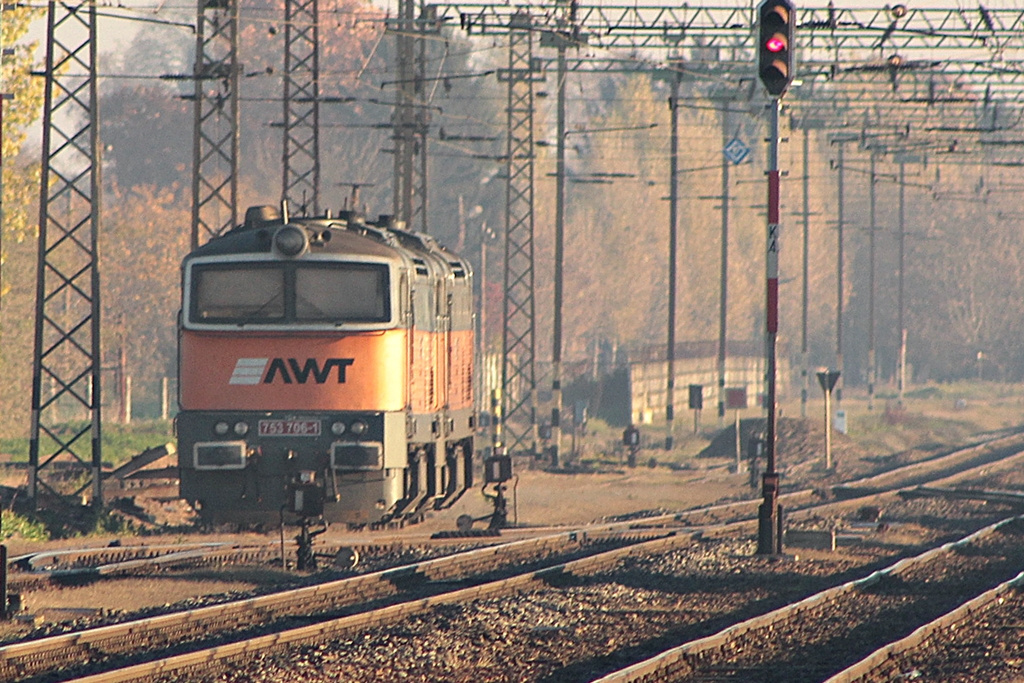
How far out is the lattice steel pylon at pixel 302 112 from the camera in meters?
28.0

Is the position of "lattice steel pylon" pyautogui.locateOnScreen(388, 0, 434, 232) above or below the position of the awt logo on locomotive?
above

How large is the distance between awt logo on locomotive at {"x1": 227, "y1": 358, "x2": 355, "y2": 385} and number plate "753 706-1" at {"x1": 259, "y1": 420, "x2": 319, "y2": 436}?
439 millimetres

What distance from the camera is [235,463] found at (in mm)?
16953

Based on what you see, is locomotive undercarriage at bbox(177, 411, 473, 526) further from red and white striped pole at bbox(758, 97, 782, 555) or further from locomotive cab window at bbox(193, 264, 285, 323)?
red and white striped pole at bbox(758, 97, 782, 555)

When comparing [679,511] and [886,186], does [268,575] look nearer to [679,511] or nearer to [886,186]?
[679,511]

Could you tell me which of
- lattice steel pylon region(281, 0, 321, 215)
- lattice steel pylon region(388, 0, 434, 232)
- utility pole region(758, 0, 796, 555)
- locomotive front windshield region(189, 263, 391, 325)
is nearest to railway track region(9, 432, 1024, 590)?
locomotive front windshield region(189, 263, 391, 325)

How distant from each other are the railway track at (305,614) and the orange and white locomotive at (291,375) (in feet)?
4.87

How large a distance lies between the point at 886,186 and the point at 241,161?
36562mm

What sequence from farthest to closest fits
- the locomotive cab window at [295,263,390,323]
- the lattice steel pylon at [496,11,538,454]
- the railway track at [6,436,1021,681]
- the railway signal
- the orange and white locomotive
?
1. the lattice steel pylon at [496,11,538,454]
2. the railway signal
3. the locomotive cab window at [295,263,390,323]
4. the orange and white locomotive
5. the railway track at [6,436,1021,681]

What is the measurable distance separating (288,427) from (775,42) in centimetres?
687

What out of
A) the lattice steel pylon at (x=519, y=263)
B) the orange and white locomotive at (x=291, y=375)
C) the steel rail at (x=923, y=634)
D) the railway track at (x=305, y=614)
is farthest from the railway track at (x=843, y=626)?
the lattice steel pylon at (x=519, y=263)

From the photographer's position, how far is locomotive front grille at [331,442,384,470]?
1702 centimetres

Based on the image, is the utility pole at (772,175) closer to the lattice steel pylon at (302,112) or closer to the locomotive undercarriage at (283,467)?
the locomotive undercarriage at (283,467)

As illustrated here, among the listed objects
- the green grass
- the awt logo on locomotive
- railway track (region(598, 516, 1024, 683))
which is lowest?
the green grass
